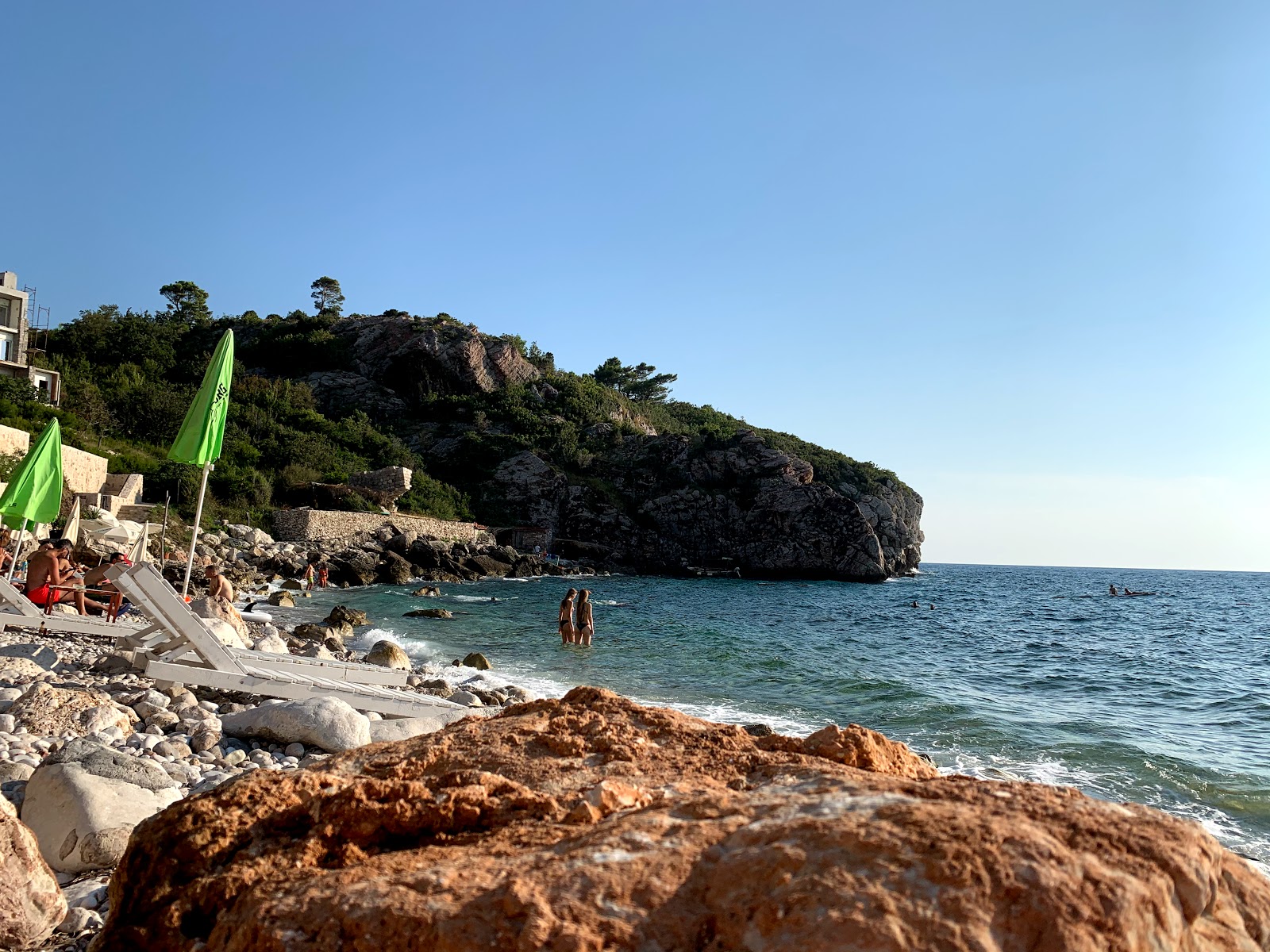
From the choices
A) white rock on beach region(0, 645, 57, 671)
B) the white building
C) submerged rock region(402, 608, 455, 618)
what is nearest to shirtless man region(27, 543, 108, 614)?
white rock on beach region(0, 645, 57, 671)

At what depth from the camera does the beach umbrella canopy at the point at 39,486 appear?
12.3 meters

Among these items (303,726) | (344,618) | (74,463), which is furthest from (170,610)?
(74,463)

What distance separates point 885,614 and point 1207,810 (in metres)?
28.7

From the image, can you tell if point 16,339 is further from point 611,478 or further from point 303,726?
point 303,726

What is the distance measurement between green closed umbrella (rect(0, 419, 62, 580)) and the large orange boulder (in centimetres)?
1236

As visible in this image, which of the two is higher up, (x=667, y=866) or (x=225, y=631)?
(x=667, y=866)

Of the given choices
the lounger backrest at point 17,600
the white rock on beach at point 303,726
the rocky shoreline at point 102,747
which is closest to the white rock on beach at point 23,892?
the rocky shoreline at point 102,747

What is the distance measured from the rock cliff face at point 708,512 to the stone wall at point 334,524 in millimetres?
13324

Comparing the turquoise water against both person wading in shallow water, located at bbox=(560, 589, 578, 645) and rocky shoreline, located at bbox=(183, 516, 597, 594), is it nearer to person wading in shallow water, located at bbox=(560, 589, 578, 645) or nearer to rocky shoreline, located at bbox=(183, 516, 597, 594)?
person wading in shallow water, located at bbox=(560, 589, 578, 645)

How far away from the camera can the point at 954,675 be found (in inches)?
721

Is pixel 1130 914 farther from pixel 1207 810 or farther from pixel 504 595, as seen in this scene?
pixel 504 595

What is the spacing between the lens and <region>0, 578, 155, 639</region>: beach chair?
9.68 meters

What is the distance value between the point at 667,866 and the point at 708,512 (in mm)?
65767

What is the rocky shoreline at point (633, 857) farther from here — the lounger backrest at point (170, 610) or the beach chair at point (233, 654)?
the beach chair at point (233, 654)
